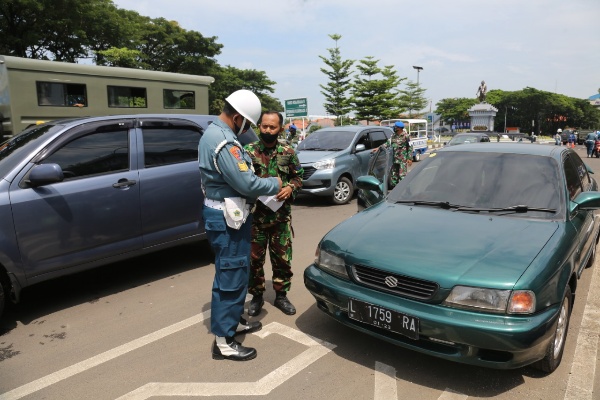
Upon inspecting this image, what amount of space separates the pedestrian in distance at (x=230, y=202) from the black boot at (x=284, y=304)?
0.76 meters

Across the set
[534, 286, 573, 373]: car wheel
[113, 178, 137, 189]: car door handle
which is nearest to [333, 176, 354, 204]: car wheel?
[113, 178, 137, 189]: car door handle

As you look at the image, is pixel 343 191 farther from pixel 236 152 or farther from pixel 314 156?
pixel 236 152

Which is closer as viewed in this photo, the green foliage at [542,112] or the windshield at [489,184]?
the windshield at [489,184]

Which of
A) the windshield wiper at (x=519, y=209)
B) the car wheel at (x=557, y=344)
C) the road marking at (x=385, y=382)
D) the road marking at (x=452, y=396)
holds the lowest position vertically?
the road marking at (x=452, y=396)

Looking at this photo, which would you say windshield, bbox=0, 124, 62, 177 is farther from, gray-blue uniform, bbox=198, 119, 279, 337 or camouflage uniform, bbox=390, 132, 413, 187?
camouflage uniform, bbox=390, 132, 413, 187

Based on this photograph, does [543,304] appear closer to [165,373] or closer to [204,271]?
[165,373]

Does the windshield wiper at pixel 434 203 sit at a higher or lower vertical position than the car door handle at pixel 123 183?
lower

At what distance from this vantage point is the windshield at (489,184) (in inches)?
132

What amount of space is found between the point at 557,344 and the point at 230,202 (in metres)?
2.34

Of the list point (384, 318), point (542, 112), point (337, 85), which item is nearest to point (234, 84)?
point (337, 85)

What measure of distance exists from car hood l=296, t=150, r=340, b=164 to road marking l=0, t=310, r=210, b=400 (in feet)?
19.0

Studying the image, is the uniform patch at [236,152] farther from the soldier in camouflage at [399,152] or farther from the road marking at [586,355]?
the soldier in camouflage at [399,152]

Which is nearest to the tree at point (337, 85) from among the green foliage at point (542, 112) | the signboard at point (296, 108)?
the signboard at point (296, 108)

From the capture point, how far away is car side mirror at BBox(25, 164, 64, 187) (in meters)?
3.48
